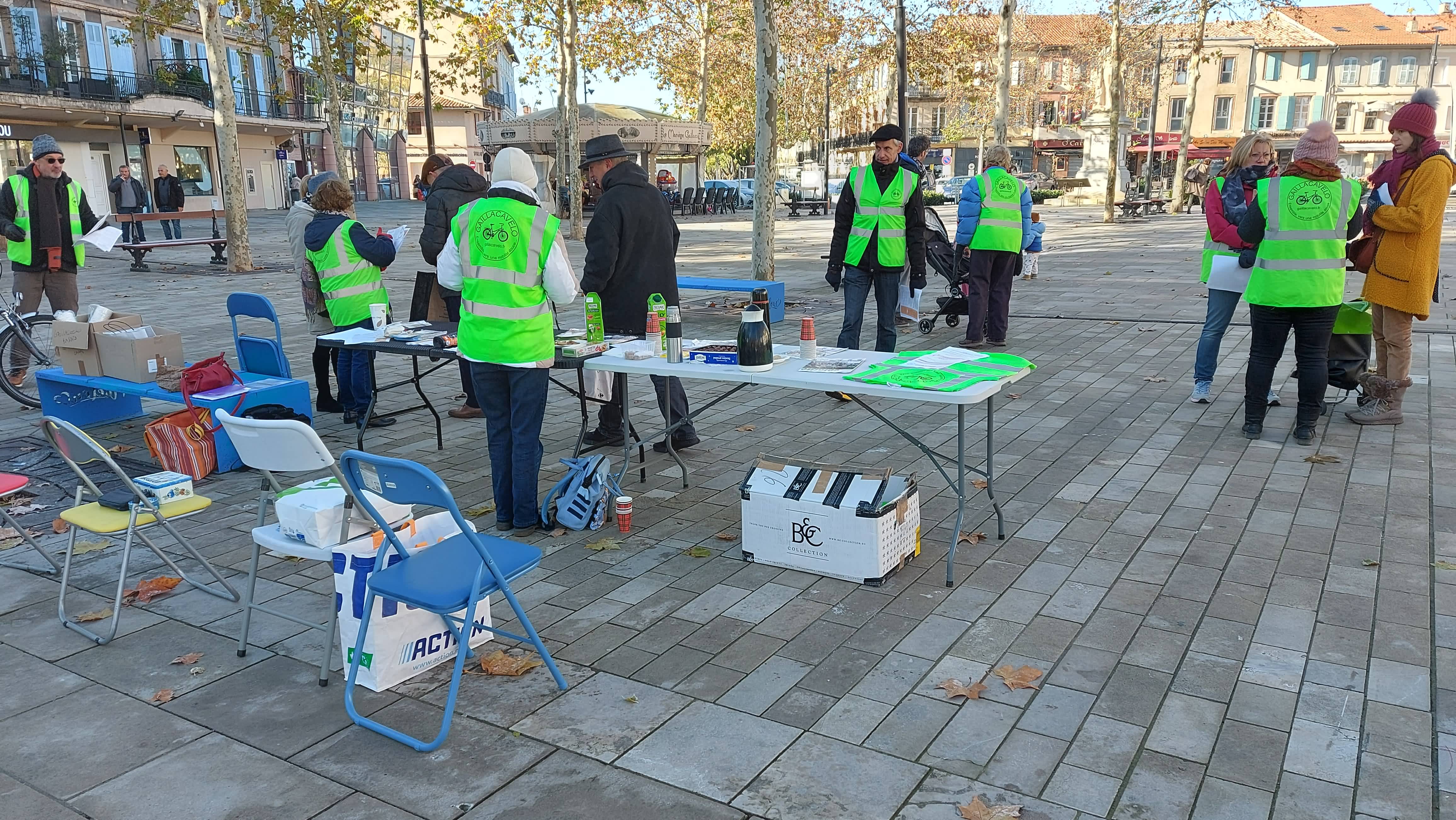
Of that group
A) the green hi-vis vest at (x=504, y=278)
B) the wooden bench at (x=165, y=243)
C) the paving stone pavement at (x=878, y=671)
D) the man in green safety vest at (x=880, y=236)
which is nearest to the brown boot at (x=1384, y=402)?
the paving stone pavement at (x=878, y=671)

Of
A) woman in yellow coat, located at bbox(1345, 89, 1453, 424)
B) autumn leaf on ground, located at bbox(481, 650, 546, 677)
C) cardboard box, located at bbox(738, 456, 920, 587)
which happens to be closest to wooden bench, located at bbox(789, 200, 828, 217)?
woman in yellow coat, located at bbox(1345, 89, 1453, 424)

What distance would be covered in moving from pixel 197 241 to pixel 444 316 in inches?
483

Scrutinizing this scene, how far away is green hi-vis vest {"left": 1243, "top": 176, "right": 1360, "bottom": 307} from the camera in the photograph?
18.8 ft

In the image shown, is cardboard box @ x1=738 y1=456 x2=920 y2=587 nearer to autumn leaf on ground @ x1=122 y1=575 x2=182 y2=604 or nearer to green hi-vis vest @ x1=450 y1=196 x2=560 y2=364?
green hi-vis vest @ x1=450 y1=196 x2=560 y2=364

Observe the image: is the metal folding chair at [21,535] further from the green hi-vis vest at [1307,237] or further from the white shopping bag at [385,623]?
the green hi-vis vest at [1307,237]

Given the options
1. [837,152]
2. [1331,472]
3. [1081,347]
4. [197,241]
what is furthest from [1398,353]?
[837,152]

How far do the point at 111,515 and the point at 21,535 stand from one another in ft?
2.82

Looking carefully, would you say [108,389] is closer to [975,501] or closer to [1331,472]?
[975,501]

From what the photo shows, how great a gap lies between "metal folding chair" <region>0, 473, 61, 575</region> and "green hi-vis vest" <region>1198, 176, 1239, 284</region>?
672 cm

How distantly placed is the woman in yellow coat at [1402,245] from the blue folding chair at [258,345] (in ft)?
22.9

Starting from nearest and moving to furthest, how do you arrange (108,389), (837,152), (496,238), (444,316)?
(496,238)
(108,389)
(444,316)
(837,152)

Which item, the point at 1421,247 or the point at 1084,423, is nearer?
the point at 1421,247

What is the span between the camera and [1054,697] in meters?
3.26

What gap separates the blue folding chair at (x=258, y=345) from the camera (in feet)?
22.1
